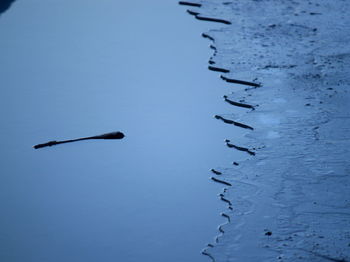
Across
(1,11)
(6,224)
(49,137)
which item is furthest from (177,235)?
(1,11)

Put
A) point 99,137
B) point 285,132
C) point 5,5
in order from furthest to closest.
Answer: point 5,5
point 285,132
point 99,137

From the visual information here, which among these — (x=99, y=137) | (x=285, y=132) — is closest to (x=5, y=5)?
(x=99, y=137)

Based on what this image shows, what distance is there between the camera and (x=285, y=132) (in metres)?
2.00

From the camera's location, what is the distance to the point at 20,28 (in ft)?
9.60

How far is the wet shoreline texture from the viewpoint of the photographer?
1470 mm

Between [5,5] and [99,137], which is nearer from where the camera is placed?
[99,137]

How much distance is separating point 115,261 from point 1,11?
7.81ft

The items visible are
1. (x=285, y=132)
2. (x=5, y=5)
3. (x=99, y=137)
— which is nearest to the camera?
(x=99, y=137)

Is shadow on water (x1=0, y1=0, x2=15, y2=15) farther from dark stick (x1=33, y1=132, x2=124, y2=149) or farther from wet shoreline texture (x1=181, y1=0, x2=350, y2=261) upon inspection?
dark stick (x1=33, y1=132, x2=124, y2=149)

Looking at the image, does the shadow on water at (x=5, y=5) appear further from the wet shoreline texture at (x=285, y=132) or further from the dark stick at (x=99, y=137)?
the dark stick at (x=99, y=137)

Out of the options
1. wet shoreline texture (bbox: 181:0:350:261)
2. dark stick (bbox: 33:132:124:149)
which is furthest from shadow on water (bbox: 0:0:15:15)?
dark stick (bbox: 33:132:124:149)

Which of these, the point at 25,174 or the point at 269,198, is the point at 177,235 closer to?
the point at 269,198

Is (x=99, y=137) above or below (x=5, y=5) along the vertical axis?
below

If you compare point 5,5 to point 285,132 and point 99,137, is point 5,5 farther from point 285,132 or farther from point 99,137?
point 285,132
